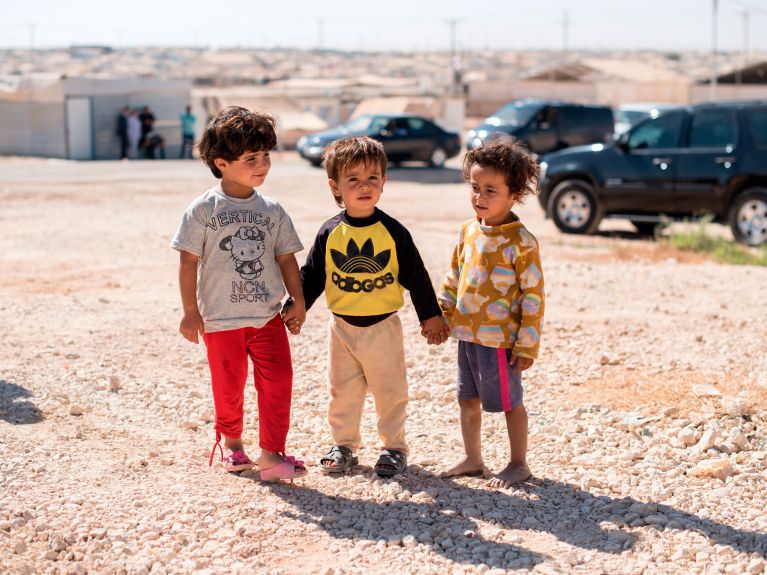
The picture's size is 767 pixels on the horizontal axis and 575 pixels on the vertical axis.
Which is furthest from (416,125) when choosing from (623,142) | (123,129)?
(623,142)

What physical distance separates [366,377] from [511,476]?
758 millimetres

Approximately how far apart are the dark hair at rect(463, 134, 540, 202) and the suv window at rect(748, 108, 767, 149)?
8881mm

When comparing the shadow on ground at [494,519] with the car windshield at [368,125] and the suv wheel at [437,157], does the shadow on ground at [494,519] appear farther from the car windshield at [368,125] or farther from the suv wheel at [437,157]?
the suv wheel at [437,157]

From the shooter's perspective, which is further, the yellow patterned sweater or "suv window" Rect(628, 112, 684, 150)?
"suv window" Rect(628, 112, 684, 150)

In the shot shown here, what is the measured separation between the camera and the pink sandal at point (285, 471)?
4.48 meters

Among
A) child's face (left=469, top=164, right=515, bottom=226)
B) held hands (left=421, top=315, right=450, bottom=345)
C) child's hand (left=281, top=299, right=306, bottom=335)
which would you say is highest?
child's face (left=469, top=164, right=515, bottom=226)

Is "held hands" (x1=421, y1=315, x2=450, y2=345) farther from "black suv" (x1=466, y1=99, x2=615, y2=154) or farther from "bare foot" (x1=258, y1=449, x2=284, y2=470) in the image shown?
"black suv" (x1=466, y1=99, x2=615, y2=154)

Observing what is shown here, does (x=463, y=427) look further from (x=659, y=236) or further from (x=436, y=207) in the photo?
(x=436, y=207)

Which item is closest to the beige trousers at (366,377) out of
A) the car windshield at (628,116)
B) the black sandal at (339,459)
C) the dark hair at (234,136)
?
the black sandal at (339,459)

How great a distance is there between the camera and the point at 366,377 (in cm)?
462

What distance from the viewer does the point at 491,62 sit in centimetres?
11744

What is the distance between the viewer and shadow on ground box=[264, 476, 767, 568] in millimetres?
3947

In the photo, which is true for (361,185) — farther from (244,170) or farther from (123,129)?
(123,129)

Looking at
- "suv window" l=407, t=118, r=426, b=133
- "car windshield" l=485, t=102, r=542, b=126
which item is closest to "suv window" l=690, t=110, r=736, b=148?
"car windshield" l=485, t=102, r=542, b=126
